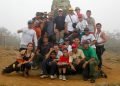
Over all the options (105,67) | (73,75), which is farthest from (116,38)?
(73,75)

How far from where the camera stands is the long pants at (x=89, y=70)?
1177 centimetres

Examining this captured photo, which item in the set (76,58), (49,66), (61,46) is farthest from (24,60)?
(76,58)

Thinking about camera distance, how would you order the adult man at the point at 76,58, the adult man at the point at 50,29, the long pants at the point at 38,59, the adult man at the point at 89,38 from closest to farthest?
the adult man at the point at 76,58 < the long pants at the point at 38,59 < the adult man at the point at 89,38 < the adult man at the point at 50,29

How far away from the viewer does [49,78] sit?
12031 millimetres

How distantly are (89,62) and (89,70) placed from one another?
318 millimetres

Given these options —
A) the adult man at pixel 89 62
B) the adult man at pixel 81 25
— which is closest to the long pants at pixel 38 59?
the adult man at pixel 89 62

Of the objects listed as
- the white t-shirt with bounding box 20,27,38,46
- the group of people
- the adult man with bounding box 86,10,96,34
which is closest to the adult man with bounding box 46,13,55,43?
the group of people

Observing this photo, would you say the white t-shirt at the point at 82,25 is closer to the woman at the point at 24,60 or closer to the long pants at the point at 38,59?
the long pants at the point at 38,59

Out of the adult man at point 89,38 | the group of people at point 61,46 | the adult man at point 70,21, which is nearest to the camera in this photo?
the group of people at point 61,46

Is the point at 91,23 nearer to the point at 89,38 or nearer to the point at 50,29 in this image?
the point at 89,38

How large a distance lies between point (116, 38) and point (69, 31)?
2809cm

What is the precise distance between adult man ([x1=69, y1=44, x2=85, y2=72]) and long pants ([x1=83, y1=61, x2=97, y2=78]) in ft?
0.84

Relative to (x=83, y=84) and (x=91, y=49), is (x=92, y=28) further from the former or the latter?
(x=83, y=84)

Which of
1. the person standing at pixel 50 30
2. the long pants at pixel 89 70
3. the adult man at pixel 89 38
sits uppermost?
the person standing at pixel 50 30
